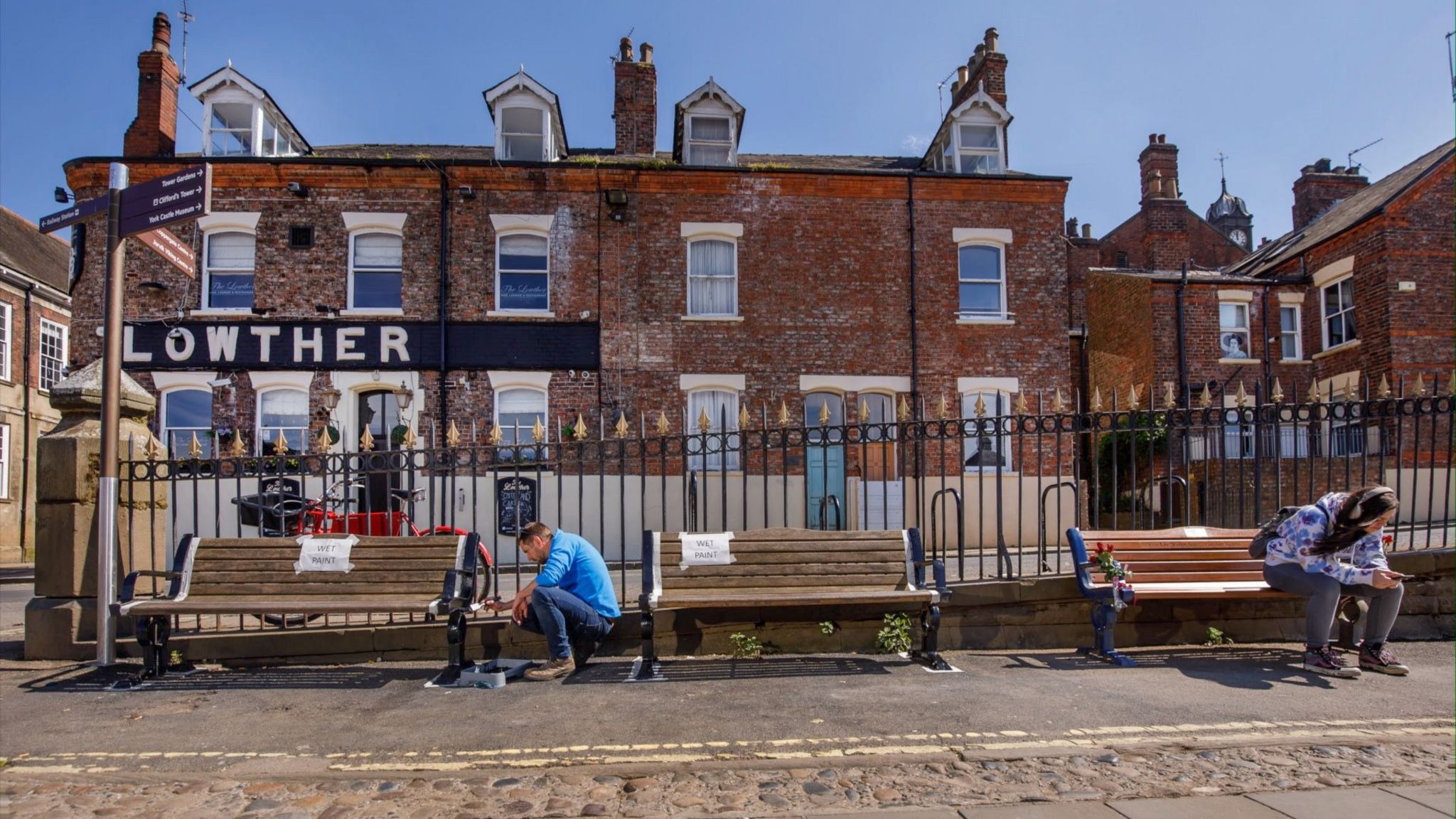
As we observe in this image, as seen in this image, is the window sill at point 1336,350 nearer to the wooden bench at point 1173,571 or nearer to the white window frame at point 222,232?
the wooden bench at point 1173,571

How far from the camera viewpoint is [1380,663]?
21.7 feet

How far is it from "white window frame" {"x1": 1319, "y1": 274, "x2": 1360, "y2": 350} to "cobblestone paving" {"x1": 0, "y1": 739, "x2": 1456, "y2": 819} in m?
21.2

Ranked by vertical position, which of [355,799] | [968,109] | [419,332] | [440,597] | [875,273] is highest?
[968,109]

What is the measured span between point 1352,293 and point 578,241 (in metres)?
18.5

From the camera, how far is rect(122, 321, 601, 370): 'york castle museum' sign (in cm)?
1745

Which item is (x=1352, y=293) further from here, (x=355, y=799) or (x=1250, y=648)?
(x=355, y=799)

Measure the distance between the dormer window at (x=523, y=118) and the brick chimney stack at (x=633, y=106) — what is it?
1931 millimetres

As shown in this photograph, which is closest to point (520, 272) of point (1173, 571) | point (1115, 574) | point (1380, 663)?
point (1115, 574)

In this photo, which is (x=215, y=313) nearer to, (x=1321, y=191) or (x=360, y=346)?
(x=360, y=346)

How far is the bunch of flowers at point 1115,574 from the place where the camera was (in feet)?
22.8

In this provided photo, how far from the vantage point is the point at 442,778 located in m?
4.64

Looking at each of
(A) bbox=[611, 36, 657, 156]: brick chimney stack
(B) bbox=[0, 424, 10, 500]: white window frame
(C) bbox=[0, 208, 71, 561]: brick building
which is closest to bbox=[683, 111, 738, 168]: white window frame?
(A) bbox=[611, 36, 657, 156]: brick chimney stack

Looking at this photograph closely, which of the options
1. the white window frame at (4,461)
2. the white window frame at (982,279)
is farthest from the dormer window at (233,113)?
the white window frame at (982,279)

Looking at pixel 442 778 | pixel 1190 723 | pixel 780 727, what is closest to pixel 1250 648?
pixel 1190 723
